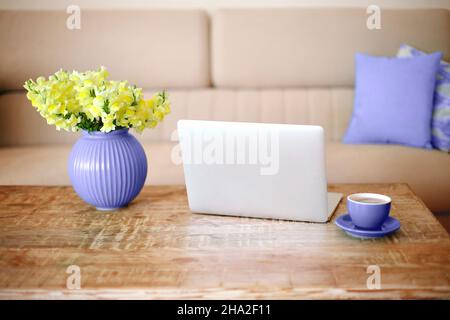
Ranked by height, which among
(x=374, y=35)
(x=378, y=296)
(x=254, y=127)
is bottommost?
(x=378, y=296)

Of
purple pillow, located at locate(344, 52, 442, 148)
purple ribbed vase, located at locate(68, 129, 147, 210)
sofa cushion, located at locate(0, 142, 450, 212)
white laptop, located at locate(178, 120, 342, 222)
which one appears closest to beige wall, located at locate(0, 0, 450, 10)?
purple pillow, located at locate(344, 52, 442, 148)

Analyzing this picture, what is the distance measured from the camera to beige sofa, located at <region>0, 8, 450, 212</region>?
2721 mm

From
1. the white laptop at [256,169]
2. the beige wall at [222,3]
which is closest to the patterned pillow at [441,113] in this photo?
the beige wall at [222,3]

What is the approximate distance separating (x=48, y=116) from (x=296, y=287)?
0.74 meters

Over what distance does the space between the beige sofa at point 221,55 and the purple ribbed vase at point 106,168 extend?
1242 mm

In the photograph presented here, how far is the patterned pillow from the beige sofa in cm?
29

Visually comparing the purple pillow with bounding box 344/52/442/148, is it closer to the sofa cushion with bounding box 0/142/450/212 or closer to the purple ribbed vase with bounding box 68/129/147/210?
the sofa cushion with bounding box 0/142/450/212

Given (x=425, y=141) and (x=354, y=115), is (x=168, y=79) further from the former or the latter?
(x=425, y=141)

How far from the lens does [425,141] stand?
2436 millimetres

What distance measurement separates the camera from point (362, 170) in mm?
2262

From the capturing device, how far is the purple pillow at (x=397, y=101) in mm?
2439

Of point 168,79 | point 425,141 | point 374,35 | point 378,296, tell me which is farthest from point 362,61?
point 378,296
